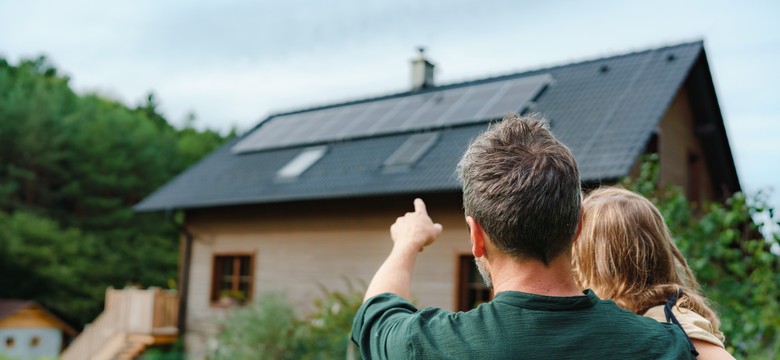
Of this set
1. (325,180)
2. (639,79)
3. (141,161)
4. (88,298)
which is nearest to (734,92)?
(639,79)

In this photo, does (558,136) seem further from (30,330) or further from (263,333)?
(30,330)

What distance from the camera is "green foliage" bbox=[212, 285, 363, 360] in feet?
37.4

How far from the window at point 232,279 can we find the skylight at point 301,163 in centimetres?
189

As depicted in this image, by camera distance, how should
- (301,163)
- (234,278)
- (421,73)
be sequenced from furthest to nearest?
(421,73), (234,278), (301,163)

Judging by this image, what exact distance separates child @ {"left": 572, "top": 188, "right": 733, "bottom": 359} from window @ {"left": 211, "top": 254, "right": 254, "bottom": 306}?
1361 cm

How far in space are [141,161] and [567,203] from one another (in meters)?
31.1

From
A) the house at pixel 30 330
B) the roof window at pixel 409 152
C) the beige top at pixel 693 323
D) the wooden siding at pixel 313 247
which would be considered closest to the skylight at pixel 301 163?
the wooden siding at pixel 313 247

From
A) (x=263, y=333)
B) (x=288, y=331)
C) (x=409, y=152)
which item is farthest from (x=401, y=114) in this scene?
(x=263, y=333)

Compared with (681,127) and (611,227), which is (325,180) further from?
(611,227)

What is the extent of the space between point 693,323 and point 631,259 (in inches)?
11.5

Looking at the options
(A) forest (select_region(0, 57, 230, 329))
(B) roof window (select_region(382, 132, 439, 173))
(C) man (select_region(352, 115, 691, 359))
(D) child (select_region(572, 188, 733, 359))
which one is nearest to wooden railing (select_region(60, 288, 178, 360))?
(B) roof window (select_region(382, 132, 439, 173))

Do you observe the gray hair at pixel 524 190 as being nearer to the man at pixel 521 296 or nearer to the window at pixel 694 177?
the man at pixel 521 296

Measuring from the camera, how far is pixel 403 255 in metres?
1.68

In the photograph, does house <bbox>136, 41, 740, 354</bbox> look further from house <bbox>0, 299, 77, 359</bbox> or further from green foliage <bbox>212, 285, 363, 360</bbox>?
house <bbox>0, 299, 77, 359</bbox>
